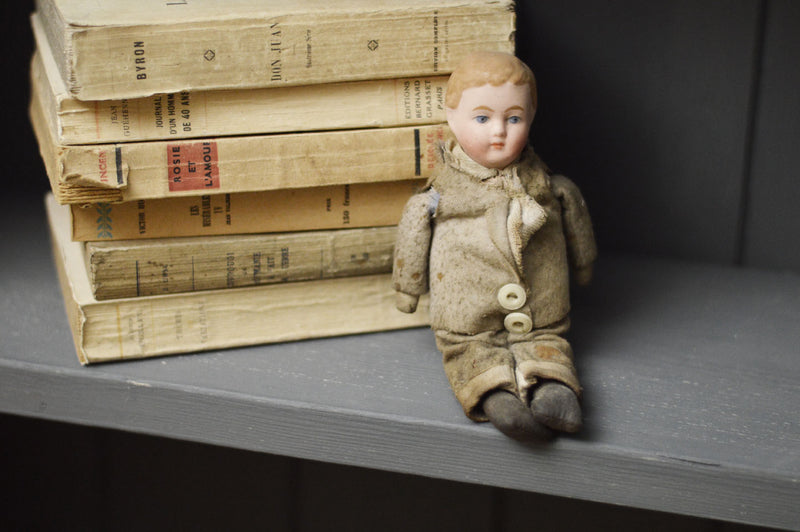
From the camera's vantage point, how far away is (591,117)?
0.89 metres

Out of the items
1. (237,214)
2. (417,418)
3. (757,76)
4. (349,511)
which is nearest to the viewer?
(417,418)

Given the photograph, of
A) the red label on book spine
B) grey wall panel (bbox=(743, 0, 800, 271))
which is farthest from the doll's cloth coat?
grey wall panel (bbox=(743, 0, 800, 271))

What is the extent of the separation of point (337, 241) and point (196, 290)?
125mm

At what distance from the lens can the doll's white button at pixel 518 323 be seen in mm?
637

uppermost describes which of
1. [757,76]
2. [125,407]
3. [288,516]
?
[757,76]

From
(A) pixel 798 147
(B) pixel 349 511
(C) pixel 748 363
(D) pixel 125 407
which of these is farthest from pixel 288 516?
(A) pixel 798 147

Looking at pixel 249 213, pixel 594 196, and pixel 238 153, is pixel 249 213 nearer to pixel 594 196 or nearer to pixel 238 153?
pixel 238 153

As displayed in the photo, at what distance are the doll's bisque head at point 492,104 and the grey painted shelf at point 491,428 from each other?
0.19 meters

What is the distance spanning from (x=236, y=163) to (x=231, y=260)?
0.09m

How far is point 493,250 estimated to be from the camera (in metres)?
0.63

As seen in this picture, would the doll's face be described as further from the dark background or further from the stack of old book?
the dark background

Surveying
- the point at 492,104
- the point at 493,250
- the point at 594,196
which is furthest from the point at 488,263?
the point at 594,196

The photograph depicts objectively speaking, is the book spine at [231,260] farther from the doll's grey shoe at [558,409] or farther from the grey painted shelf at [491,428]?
the doll's grey shoe at [558,409]

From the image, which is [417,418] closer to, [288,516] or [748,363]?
[748,363]
